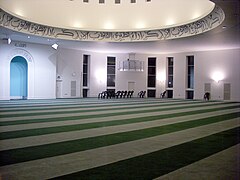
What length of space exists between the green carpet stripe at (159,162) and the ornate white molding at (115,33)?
10952 mm

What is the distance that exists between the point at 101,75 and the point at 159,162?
2725cm

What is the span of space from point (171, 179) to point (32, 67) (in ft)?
75.5

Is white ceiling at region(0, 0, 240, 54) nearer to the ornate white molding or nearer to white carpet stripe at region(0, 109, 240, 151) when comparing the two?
the ornate white molding

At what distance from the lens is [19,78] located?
85.7ft

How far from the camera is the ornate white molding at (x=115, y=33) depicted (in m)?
18.4

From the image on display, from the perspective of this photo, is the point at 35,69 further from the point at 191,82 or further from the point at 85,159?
the point at 85,159

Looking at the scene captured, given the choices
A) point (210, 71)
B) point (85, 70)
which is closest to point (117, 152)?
point (210, 71)

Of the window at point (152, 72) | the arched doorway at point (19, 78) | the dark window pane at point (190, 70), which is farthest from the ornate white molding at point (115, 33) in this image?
the window at point (152, 72)

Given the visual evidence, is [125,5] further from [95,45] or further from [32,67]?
[32,67]

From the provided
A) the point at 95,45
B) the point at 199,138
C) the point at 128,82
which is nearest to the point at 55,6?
the point at 95,45

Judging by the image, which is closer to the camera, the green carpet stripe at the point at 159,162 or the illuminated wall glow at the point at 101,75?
the green carpet stripe at the point at 159,162

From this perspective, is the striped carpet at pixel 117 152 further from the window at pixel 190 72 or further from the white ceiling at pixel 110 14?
the window at pixel 190 72

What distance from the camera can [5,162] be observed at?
4762 mm

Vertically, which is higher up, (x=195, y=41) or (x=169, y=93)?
(x=195, y=41)
